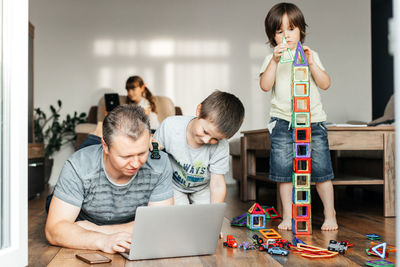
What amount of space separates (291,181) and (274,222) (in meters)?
0.25

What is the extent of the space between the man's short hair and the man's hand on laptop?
0.31 meters

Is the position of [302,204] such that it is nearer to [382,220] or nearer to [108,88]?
[382,220]

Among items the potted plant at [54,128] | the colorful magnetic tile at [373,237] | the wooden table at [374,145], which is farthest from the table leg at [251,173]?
the potted plant at [54,128]

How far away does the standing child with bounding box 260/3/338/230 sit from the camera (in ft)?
6.35

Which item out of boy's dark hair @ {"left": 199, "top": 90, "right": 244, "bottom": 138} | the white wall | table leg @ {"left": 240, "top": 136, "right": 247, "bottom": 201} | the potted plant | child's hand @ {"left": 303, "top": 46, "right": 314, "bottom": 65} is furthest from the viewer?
the white wall

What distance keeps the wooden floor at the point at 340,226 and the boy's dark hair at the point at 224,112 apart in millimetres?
449

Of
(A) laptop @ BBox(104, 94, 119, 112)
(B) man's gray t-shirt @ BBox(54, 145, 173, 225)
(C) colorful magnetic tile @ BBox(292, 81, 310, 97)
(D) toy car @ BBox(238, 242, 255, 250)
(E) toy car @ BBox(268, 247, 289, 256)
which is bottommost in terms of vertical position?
(D) toy car @ BBox(238, 242, 255, 250)

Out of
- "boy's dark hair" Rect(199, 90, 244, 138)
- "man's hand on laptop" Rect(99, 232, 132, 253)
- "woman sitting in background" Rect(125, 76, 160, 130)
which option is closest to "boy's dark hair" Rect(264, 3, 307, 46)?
"boy's dark hair" Rect(199, 90, 244, 138)

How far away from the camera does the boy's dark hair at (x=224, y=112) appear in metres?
1.57

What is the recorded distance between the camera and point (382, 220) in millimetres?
2109

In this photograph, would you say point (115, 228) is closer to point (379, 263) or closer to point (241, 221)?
point (241, 221)

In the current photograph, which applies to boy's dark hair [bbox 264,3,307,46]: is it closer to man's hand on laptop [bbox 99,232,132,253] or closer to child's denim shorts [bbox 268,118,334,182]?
child's denim shorts [bbox 268,118,334,182]

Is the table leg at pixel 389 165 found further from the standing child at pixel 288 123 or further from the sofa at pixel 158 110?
the sofa at pixel 158 110

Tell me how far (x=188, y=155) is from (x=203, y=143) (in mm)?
88
